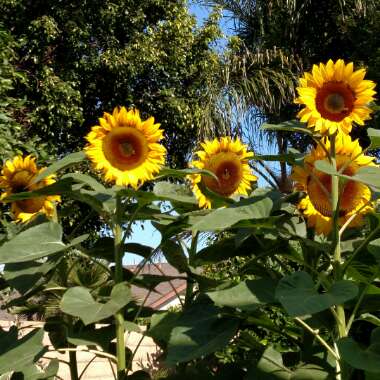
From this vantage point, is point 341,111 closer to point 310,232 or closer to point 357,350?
point 310,232

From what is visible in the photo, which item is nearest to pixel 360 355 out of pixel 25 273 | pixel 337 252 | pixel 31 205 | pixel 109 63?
pixel 337 252

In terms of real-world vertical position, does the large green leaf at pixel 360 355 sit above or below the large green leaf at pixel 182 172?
below

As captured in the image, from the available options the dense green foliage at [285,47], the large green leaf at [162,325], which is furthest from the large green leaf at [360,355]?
the dense green foliage at [285,47]

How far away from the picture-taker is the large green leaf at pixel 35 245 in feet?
3.66

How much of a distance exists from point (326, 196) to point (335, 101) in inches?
6.9

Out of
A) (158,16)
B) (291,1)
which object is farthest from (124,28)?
(291,1)

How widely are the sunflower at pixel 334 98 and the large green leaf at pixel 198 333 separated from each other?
1.23 ft

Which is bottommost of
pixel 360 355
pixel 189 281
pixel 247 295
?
pixel 360 355

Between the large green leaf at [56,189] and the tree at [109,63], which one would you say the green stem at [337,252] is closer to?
the large green leaf at [56,189]

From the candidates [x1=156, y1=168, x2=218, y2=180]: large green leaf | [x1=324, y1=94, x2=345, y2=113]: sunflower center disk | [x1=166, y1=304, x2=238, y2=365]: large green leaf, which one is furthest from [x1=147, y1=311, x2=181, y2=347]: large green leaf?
[x1=324, y1=94, x2=345, y2=113]: sunflower center disk

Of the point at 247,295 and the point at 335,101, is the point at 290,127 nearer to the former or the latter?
the point at 335,101

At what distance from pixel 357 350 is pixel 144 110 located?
8678 mm

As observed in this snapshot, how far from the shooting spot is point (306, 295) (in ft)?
3.02

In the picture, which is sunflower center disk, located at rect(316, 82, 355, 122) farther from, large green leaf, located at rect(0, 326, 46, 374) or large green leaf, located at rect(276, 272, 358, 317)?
large green leaf, located at rect(0, 326, 46, 374)
